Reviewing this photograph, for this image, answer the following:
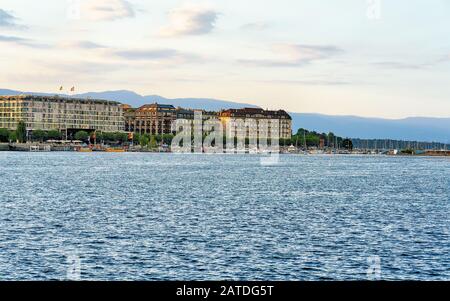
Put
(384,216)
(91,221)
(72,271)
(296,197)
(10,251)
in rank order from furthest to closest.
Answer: (296,197) → (384,216) → (91,221) → (10,251) → (72,271)

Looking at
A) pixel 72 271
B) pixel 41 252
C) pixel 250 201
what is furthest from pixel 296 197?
pixel 72 271

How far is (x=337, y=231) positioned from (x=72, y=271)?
14.0m

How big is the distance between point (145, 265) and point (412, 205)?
84.3 feet

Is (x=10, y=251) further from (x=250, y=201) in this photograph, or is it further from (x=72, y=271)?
(x=250, y=201)

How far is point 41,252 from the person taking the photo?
23.3 m

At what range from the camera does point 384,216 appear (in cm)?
3653
